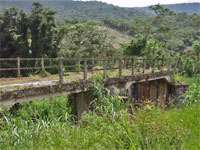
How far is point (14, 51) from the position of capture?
23219 millimetres

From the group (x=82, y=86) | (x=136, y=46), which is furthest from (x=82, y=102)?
(x=136, y=46)

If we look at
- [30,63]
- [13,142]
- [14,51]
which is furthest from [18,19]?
[13,142]

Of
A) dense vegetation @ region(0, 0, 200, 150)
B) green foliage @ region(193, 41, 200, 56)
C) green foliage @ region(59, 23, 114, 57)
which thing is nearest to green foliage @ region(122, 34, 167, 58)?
dense vegetation @ region(0, 0, 200, 150)

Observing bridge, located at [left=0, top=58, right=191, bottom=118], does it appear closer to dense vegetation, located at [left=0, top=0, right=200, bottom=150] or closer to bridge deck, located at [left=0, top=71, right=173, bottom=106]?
bridge deck, located at [left=0, top=71, right=173, bottom=106]

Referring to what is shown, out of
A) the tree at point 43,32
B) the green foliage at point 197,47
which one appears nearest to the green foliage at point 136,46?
the green foliage at point 197,47

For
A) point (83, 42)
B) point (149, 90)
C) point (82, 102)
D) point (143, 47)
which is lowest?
point (149, 90)

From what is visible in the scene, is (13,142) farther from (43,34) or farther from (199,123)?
(43,34)

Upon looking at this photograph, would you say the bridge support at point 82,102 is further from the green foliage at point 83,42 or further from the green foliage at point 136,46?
the green foliage at point 83,42

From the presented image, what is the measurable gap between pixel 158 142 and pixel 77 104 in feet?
16.7

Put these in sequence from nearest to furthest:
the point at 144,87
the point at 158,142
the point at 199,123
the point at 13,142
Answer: the point at 158,142, the point at 13,142, the point at 199,123, the point at 144,87

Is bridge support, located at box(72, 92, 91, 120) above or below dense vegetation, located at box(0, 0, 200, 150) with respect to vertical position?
below

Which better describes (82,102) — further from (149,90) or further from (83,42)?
(83,42)

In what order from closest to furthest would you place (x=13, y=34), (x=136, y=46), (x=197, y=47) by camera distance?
(x=136, y=46)
(x=13, y=34)
(x=197, y=47)

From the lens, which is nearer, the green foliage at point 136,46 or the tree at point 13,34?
the green foliage at point 136,46
